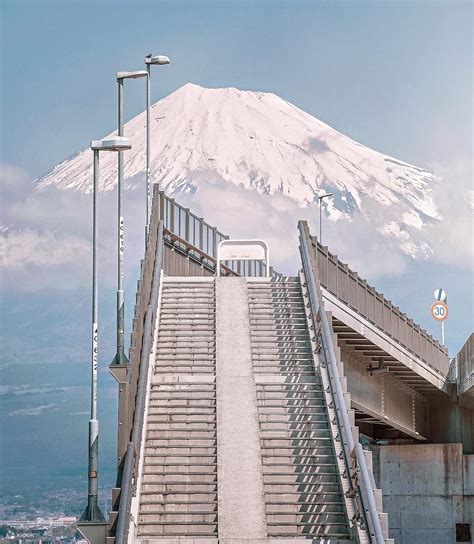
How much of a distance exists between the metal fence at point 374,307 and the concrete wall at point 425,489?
10.9 ft

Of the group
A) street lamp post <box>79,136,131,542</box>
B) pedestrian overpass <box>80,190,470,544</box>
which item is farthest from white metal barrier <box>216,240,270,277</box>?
street lamp post <box>79,136,131,542</box>

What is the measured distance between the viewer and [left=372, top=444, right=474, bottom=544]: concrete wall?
164 ft

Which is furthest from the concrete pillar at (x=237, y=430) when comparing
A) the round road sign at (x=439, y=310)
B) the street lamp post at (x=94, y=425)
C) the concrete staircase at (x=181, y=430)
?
the round road sign at (x=439, y=310)

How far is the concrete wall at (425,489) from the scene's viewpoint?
49.8 m

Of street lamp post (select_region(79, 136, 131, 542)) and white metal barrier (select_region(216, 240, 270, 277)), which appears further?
white metal barrier (select_region(216, 240, 270, 277))

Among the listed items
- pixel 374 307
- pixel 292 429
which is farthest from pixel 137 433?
pixel 374 307

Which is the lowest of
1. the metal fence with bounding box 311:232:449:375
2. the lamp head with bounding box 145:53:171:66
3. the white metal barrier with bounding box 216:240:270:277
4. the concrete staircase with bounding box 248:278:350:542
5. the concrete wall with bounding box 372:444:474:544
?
the concrete wall with bounding box 372:444:474:544

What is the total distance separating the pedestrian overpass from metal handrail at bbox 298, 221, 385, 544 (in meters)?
0.03

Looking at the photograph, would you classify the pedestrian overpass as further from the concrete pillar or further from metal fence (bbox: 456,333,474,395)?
metal fence (bbox: 456,333,474,395)

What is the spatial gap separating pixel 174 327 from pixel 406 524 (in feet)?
65.7

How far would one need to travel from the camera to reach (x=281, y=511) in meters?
25.9

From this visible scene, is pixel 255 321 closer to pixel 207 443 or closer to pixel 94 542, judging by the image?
pixel 207 443

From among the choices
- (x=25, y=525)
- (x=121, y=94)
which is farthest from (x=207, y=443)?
(x=25, y=525)

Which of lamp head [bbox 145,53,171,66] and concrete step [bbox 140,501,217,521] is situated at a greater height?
lamp head [bbox 145,53,171,66]
